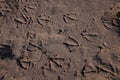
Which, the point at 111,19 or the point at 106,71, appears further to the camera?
the point at 111,19

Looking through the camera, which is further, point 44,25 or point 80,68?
point 44,25

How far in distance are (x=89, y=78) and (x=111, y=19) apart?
0.78 meters

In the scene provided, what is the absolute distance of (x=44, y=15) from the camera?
2.96 meters

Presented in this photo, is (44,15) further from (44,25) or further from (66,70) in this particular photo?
(66,70)

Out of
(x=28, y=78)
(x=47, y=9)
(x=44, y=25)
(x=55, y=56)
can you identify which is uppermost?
(x=47, y=9)

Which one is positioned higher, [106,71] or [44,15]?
[44,15]

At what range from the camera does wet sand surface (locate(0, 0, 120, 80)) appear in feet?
8.76

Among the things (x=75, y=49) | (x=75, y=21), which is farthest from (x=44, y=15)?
(x=75, y=49)

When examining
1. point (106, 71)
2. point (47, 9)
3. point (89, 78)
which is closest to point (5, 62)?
point (47, 9)

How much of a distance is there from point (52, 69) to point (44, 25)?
0.58 meters

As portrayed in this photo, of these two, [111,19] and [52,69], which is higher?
[111,19]

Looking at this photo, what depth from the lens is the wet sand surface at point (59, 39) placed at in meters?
2.67

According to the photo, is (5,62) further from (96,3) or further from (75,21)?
(96,3)

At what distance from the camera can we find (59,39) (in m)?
2.84
